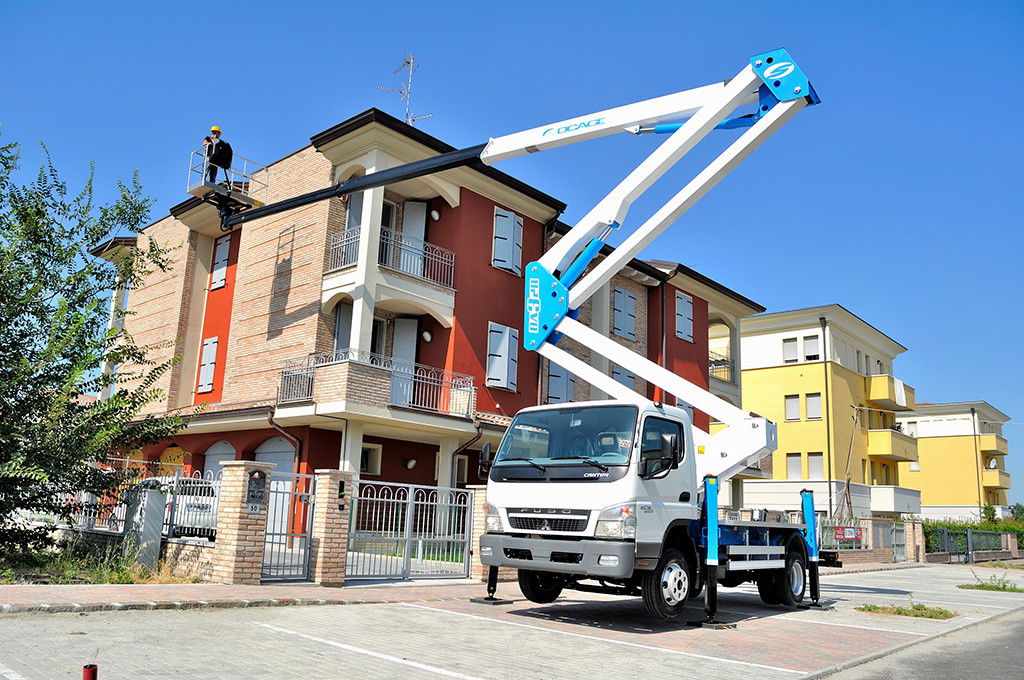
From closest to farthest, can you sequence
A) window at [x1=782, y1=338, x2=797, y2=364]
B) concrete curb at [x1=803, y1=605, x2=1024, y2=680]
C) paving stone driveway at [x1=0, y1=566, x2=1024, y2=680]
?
1. paving stone driveway at [x1=0, y1=566, x2=1024, y2=680]
2. concrete curb at [x1=803, y1=605, x2=1024, y2=680]
3. window at [x1=782, y1=338, x2=797, y2=364]

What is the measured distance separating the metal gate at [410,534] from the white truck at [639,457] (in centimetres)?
290

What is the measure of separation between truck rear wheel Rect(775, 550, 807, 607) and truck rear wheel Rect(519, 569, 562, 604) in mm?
3638

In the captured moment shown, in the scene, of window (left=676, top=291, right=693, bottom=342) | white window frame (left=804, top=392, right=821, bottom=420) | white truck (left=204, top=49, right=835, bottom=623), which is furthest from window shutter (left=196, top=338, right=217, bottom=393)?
white window frame (left=804, top=392, right=821, bottom=420)

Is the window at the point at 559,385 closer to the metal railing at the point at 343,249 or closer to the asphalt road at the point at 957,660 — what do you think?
the metal railing at the point at 343,249

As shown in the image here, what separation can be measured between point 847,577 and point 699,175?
13979 mm

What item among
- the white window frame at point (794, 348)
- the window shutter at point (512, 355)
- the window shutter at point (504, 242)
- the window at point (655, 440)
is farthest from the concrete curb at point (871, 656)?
the white window frame at point (794, 348)

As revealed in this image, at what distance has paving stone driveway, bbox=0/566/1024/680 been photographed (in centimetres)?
667

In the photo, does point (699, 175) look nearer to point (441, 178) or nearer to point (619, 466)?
point (619, 466)

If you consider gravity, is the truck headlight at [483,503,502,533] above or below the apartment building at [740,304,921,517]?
below

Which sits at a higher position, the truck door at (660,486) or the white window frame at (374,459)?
the white window frame at (374,459)

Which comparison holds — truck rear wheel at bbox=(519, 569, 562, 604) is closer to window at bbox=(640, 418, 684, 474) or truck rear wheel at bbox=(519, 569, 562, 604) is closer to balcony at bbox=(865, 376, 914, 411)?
window at bbox=(640, 418, 684, 474)

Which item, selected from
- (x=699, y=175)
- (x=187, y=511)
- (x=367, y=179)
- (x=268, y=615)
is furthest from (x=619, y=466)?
(x=367, y=179)

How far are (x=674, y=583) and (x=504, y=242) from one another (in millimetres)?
15591

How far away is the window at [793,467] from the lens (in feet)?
145
